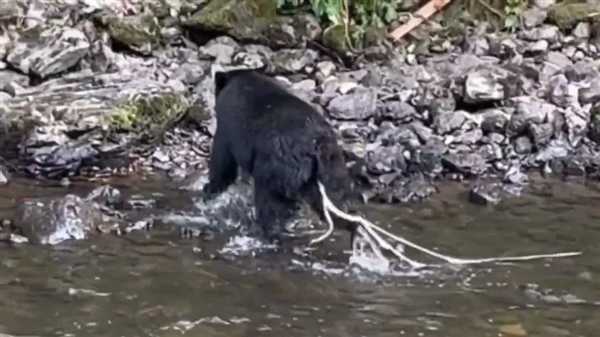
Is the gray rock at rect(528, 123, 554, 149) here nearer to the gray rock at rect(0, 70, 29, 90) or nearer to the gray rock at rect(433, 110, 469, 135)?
the gray rock at rect(433, 110, 469, 135)

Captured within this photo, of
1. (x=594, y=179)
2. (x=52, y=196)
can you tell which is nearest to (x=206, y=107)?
(x=52, y=196)

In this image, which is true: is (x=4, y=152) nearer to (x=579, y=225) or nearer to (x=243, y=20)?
(x=243, y=20)

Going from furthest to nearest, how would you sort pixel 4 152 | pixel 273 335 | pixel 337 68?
pixel 337 68 < pixel 4 152 < pixel 273 335

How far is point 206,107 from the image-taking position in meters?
9.33

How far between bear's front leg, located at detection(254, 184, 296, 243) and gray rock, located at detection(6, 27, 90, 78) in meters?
3.39

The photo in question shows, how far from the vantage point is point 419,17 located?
35.9ft

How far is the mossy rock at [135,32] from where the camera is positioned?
10141 millimetres

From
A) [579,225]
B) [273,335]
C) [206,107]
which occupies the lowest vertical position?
[273,335]

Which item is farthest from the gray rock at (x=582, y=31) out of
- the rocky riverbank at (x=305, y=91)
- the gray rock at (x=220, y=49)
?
the gray rock at (x=220, y=49)

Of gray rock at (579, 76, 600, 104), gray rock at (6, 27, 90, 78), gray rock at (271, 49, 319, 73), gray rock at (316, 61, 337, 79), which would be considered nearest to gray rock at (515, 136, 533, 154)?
gray rock at (579, 76, 600, 104)

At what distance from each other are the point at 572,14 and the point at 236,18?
3099 millimetres

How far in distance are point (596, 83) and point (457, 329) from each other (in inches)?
189

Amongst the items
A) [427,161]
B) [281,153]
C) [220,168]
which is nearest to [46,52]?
[220,168]

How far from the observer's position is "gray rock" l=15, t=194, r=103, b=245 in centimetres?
689
